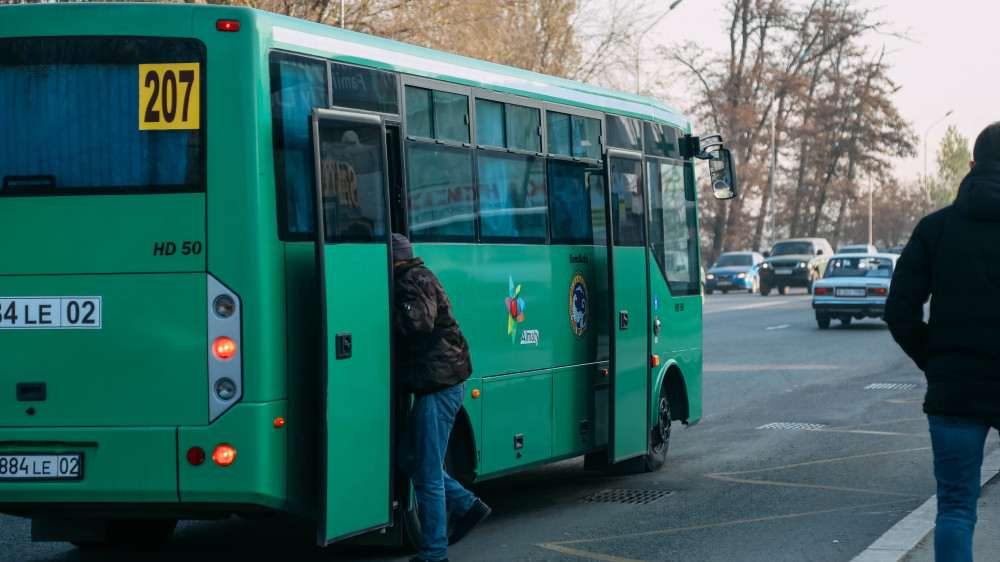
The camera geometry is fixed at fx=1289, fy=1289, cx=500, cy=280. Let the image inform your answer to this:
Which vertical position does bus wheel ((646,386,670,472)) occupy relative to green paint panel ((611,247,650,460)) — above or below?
below

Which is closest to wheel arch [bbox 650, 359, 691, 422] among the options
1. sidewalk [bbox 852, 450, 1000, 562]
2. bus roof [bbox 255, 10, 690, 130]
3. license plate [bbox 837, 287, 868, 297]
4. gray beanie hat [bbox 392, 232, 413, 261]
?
bus roof [bbox 255, 10, 690, 130]

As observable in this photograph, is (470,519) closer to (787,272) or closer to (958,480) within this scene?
(958,480)

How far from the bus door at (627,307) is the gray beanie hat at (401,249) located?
2.69m

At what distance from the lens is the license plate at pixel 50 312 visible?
5.97 m

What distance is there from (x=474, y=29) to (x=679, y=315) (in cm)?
2498

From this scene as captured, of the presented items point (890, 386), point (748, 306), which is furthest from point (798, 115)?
point (890, 386)

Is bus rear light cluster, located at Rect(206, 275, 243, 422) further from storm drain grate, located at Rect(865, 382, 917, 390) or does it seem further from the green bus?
storm drain grate, located at Rect(865, 382, 917, 390)

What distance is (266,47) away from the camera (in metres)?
6.09

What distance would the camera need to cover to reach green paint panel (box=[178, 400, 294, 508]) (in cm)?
585

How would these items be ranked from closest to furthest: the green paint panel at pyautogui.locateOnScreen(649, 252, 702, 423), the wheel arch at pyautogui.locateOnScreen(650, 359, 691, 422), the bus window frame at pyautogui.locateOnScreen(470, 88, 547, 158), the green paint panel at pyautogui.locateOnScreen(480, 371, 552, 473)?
the green paint panel at pyautogui.locateOnScreen(480, 371, 552, 473) < the bus window frame at pyautogui.locateOnScreen(470, 88, 547, 158) < the green paint panel at pyautogui.locateOnScreen(649, 252, 702, 423) < the wheel arch at pyautogui.locateOnScreen(650, 359, 691, 422)

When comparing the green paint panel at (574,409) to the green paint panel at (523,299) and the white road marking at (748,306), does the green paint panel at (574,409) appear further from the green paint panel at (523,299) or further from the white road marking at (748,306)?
the white road marking at (748,306)

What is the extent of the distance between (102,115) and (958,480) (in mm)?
4065

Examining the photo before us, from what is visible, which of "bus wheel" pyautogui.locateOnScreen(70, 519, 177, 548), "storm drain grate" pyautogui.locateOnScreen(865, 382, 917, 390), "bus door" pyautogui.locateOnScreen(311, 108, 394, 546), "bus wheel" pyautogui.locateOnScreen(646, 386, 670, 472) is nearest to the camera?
"bus door" pyautogui.locateOnScreen(311, 108, 394, 546)

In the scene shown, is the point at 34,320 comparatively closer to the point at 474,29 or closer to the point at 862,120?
the point at 474,29
